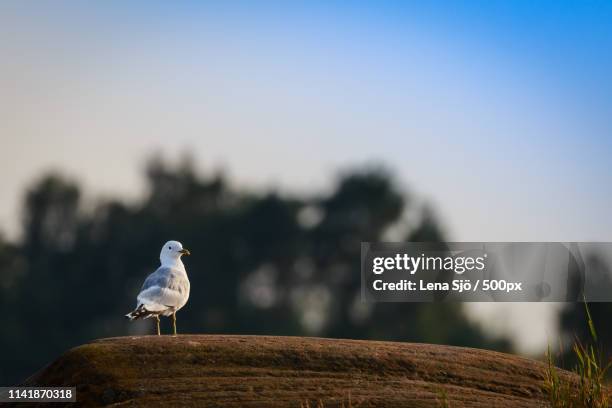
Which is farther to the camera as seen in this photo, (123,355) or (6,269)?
(6,269)

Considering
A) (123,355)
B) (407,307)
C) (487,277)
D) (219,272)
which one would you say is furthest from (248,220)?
(123,355)

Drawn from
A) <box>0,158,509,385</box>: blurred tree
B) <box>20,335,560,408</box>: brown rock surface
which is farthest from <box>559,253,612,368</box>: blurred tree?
<box>20,335,560,408</box>: brown rock surface

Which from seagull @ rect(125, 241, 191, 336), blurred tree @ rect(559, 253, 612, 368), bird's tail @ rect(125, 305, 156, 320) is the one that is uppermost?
seagull @ rect(125, 241, 191, 336)

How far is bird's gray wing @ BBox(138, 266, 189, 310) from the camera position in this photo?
603 inches

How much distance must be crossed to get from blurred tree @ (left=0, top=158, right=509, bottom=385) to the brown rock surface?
1764 inches

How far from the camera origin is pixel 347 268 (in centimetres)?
6153

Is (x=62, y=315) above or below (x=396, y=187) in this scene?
below

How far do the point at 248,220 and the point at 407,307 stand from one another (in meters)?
10.2

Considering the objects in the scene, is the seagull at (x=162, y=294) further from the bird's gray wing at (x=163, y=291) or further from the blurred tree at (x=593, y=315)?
the blurred tree at (x=593, y=315)

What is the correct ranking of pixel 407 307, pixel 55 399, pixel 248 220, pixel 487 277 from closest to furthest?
pixel 55 399 < pixel 487 277 < pixel 407 307 < pixel 248 220

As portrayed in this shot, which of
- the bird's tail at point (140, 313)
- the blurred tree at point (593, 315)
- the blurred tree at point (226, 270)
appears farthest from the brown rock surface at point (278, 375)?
the blurred tree at point (226, 270)

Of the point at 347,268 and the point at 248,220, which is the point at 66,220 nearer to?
the point at 248,220

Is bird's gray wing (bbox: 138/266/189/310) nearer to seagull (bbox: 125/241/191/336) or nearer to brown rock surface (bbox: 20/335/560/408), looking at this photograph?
seagull (bbox: 125/241/191/336)

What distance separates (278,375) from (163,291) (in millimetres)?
2131
